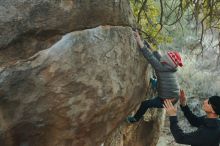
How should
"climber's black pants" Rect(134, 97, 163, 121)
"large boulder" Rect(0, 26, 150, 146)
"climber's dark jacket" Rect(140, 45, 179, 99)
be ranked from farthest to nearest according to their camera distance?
1. "climber's black pants" Rect(134, 97, 163, 121)
2. "climber's dark jacket" Rect(140, 45, 179, 99)
3. "large boulder" Rect(0, 26, 150, 146)

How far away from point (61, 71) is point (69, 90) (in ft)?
0.80

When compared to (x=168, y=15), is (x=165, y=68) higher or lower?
lower

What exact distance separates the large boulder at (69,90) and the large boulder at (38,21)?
14 cm

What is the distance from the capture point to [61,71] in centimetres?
525

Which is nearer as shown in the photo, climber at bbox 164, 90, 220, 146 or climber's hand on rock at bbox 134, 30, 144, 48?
climber at bbox 164, 90, 220, 146

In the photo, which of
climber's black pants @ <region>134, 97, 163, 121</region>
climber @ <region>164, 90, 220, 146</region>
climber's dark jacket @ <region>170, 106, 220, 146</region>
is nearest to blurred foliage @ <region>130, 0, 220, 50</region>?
climber's black pants @ <region>134, 97, 163, 121</region>

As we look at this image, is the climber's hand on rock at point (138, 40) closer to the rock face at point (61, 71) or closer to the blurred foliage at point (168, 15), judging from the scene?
the rock face at point (61, 71)

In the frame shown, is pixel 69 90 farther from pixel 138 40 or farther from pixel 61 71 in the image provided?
pixel 138 40

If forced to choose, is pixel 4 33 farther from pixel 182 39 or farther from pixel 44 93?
pixel 182 39

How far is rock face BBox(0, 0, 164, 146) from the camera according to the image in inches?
203

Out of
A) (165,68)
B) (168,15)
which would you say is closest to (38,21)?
(165,68)

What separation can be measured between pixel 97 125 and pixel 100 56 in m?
0.87

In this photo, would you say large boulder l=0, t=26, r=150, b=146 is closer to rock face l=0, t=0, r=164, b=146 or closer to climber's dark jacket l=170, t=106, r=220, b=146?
rock face l=0, t=0, r=164, b=146

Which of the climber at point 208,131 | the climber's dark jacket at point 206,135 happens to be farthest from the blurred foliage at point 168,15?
the climber's dark jacket at point 206,135
